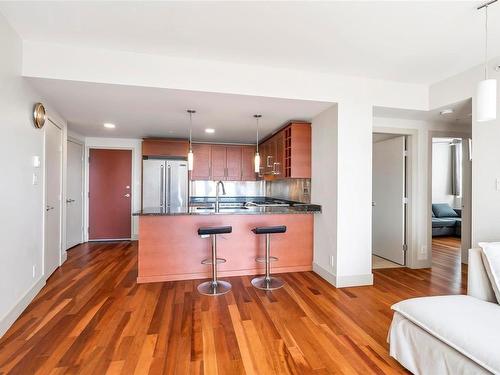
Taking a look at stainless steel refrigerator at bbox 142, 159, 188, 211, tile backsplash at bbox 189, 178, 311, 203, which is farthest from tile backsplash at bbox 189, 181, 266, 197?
stainless steel refrigerator at bbox 142, 159, 188, 211

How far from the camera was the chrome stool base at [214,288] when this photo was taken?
3039 millimetres

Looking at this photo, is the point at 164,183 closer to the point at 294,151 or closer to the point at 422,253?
the point at 294,151

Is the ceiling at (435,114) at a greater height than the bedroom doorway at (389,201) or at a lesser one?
greater

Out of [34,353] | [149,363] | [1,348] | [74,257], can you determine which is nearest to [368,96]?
[149,363]

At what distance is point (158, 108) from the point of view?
348 cm

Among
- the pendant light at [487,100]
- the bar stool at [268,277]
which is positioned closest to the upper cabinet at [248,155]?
the bar stool at [268,277]

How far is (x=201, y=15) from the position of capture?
2049 millimetres

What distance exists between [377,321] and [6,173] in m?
3.51

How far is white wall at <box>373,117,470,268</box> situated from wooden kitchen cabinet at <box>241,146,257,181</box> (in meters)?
3.17

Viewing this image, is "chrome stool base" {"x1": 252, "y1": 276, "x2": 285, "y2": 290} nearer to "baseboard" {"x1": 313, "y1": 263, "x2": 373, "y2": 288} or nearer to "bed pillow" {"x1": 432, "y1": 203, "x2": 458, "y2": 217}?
"baseboard" {"x1": 313, "y1": 263, "x2": 373, "y2": 288}

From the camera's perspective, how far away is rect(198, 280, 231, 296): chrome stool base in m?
3.04

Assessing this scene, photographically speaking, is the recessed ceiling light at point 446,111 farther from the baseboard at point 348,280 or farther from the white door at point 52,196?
the white door at point 52,196

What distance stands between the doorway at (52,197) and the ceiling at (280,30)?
4.79 feet

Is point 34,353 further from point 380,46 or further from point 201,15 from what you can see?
point 380,46
